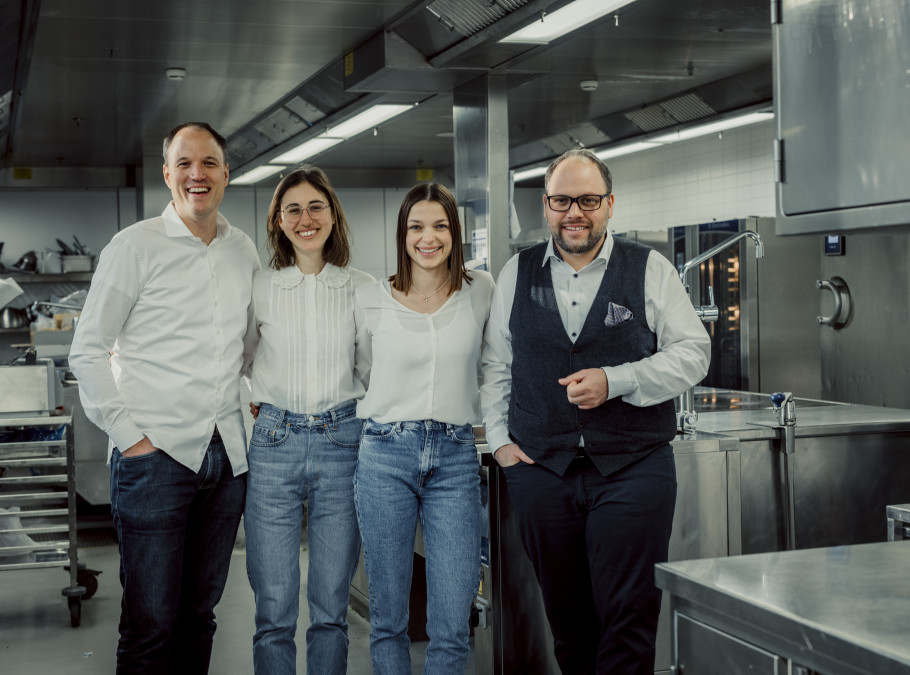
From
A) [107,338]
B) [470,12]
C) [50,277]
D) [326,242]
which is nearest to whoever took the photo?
[107,338]

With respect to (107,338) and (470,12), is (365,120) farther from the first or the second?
(107,338)

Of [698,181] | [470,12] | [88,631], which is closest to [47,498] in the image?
[88,631]

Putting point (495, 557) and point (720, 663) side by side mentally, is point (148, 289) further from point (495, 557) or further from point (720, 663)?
point (720, 663)

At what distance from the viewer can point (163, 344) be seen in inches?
97.0

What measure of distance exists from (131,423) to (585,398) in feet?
3.62

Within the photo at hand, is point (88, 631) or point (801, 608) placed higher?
point (801, 608)

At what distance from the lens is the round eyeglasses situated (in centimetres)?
255

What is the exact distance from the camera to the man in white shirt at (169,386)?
242 cm

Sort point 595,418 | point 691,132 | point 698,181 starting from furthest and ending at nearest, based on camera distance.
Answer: point 698,181
point 691,132
point 595,418

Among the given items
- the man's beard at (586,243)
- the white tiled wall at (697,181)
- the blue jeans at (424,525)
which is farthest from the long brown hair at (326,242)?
the white tiled wall at (697,181)

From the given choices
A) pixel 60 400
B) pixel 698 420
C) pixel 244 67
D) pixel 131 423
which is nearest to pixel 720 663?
pixel 131 423

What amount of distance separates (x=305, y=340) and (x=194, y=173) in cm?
51

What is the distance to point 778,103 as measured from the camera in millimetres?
1562

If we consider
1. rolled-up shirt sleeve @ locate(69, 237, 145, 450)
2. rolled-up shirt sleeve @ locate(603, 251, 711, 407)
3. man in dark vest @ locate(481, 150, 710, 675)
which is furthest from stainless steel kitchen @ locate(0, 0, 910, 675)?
rolled-up shirt sleeve @ locate(69, 237, 145, 450)
